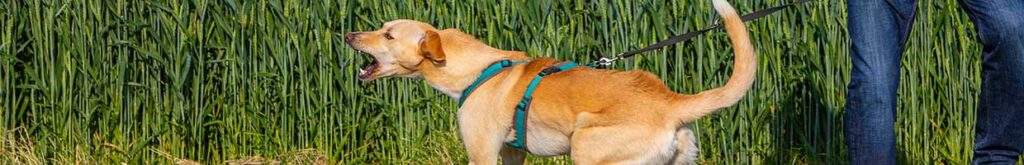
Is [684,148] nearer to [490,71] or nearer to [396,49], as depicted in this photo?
[490,71]

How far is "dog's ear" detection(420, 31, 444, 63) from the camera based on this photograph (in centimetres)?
511

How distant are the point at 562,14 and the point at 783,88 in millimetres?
973

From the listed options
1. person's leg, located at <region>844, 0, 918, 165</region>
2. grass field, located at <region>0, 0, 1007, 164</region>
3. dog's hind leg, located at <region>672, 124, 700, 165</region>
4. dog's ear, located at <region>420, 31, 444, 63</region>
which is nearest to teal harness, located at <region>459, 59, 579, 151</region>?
dog's ear, located at <region>420, 31, 444, 63</region>

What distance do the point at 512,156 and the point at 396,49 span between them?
0.54 m

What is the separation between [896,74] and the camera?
4.80 metres

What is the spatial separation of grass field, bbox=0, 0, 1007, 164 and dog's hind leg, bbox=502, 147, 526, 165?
1.10 m

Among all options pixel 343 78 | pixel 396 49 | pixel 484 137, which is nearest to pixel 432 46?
pixel 396 49

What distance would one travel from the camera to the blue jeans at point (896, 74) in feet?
15.4

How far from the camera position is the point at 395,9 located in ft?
21.2

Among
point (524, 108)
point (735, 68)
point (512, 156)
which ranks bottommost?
point (512, 156)

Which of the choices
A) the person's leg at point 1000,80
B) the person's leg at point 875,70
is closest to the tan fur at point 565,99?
the person's leg at point 875,70

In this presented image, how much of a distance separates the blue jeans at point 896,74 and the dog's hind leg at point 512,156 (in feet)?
3.65

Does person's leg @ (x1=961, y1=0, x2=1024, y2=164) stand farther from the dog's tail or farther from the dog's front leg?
the dog's front leg

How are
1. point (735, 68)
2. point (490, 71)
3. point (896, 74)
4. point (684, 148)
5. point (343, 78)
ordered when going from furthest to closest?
point (343, 78), point (490, 71), point (896, 74), point (684, 148), point (735, 68)
